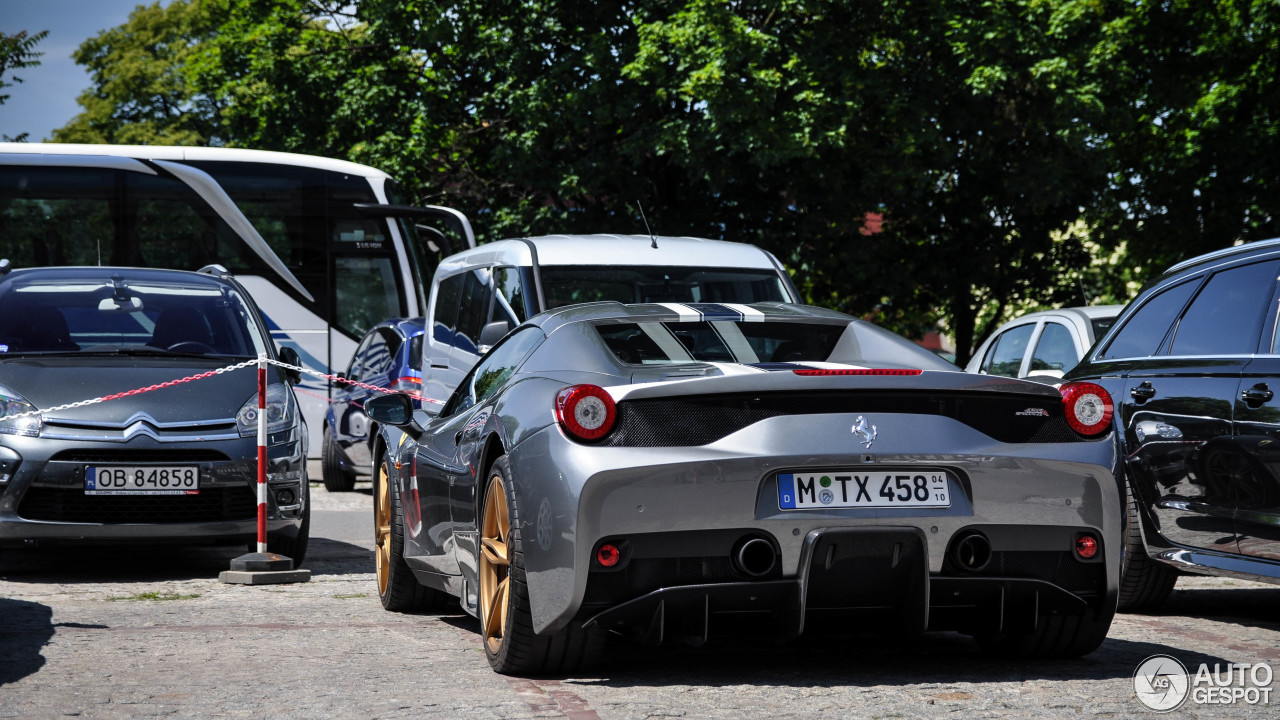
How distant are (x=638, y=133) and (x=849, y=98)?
307cm

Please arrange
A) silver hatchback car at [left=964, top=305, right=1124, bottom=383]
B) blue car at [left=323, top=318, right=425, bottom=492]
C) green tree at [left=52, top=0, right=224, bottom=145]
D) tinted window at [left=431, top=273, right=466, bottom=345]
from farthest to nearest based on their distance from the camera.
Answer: green tree at [left=52, top=0, right=224, bottom=145] → blue car at [left=323, top=318, right=425, bottom=492] → tinted window at [left=431, top=273, right=466, bottom=345] → silver hatchback car at [left=964, top=305, right=1124, bottom=383]

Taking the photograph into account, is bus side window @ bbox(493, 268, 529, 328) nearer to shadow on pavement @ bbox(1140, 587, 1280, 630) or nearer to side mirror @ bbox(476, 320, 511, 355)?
side mirror @ bbox(476, 320, 511, 355)

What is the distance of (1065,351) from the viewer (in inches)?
417

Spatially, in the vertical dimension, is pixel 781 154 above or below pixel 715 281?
above

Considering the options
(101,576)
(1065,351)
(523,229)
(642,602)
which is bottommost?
(101,576)

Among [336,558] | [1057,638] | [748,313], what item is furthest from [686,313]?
[336,558]

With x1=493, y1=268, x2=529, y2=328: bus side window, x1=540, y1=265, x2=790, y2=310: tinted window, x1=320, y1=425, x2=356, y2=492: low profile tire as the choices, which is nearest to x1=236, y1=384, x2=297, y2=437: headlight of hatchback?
x1=493, y1=268, x2=529, y2=328: bus side window

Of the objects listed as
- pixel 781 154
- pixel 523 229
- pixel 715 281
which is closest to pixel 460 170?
pixel 523 229

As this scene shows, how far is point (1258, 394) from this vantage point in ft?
19.9

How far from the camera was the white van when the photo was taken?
11.1 m

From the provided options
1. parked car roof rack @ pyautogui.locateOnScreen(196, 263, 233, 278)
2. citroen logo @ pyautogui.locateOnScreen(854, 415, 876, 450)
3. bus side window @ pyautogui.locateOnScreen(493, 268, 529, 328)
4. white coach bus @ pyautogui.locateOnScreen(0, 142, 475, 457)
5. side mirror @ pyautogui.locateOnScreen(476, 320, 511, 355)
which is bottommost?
citroen logo @ pyautogui.locateOnScreen(854, 415, 876, 450)

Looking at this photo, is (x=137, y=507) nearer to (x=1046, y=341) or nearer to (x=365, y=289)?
(x=1046, y=341)

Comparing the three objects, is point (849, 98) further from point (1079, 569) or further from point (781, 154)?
point (1079, 569)

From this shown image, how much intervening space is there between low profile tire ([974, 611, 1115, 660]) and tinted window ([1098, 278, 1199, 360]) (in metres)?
2.18
